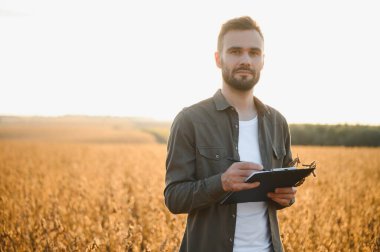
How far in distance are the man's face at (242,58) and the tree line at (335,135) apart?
86.9ft

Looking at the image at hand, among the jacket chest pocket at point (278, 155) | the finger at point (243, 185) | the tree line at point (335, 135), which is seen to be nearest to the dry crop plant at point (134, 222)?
the jacket chest pocket at point (278, 155)

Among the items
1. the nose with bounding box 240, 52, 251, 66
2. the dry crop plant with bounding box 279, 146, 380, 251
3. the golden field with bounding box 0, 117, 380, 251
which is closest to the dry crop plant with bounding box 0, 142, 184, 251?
the golden field with bounding box 0, 117, 380, 251

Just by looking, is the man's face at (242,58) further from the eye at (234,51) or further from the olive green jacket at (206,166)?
the olive green jacket at (206,166)

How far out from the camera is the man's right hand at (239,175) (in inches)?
64.7

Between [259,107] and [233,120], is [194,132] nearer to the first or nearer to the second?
[233,120]

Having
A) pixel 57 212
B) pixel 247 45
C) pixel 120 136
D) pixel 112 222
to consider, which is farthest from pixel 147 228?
pixel 120 136

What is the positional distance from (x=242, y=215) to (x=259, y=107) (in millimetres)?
660

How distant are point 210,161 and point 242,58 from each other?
1.93 ft

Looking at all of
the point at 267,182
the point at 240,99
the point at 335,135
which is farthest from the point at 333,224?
the point at 335,135

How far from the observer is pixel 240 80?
1999mm

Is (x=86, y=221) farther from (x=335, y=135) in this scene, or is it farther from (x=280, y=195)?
(x=335, y=135)

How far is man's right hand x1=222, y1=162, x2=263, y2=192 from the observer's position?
1645 millimetres

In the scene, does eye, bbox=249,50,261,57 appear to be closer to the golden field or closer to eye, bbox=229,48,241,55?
eye, bbox=229,48,241,55

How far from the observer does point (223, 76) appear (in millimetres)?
2074
